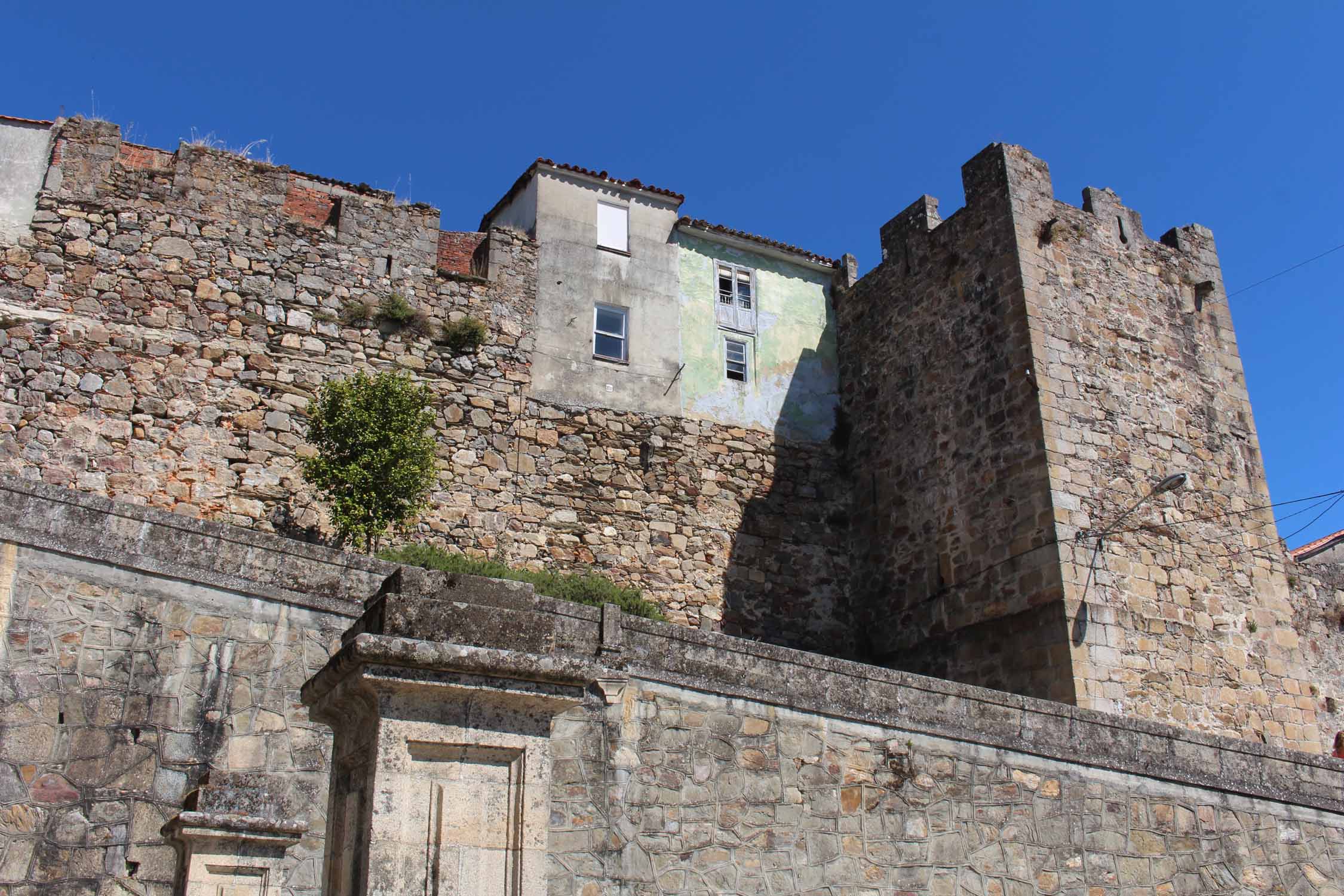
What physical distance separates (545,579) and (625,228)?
677cm

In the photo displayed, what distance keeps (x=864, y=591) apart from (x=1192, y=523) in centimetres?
459

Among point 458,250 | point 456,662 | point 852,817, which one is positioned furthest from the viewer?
point 458,250

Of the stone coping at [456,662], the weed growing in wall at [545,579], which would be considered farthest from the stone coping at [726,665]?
the weed growing in wall at [545,579]

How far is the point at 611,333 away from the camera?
19.2 metres

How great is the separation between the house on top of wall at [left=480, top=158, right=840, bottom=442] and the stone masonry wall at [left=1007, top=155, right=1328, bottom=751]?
14.5 feet

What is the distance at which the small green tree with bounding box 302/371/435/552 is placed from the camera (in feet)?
49.9

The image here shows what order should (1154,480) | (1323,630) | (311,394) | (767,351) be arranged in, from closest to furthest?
1. (311,394)
2. (1154,480)
3. (1323,630)
4. (767,351)

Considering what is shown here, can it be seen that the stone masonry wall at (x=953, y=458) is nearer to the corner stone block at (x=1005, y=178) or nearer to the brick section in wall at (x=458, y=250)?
the corner stone block at (x=1005, y=178)

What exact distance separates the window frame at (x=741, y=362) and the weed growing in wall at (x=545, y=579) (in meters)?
4.56

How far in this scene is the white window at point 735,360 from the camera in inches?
784

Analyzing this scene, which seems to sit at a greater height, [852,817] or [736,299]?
[736,299]

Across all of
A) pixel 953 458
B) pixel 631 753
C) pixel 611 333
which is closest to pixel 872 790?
pixel 631 753

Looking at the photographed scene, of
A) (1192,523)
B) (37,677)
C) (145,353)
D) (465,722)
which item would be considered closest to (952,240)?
(1192,523)

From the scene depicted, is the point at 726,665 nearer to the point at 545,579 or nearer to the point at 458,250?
the point at 545,579
